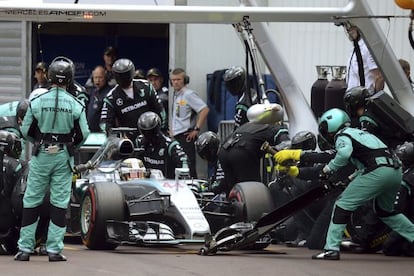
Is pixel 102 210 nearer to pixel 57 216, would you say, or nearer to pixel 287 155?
pixel 57 216

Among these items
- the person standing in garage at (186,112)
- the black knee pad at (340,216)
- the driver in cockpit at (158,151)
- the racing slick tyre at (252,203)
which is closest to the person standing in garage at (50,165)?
the racing slick tyre at (252,203)

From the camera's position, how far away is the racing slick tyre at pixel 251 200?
45.9ft

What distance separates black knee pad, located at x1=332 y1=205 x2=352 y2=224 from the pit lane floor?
40cm

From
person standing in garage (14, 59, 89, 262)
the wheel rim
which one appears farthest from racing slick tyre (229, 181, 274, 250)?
person standing in garage (14, 59, 89, 262)

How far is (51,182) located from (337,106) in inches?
178

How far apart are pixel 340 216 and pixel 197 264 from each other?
1.62m

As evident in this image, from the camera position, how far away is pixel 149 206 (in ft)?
46.3

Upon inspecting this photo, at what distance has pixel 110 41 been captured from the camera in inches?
934

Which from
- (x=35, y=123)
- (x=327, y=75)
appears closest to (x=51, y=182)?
(x=35, y=123)

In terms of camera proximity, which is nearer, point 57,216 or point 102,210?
point 57,216

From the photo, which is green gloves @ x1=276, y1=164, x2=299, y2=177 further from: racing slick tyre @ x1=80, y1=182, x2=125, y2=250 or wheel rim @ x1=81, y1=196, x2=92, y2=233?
wheel rim @ x1=81, y1=196, x2=92, y2=233

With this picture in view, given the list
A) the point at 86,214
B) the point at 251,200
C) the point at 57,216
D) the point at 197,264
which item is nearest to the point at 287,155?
the point at 251,200

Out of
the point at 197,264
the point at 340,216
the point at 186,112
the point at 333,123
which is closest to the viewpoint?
the point at 197,264

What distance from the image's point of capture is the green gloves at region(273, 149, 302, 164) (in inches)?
551
